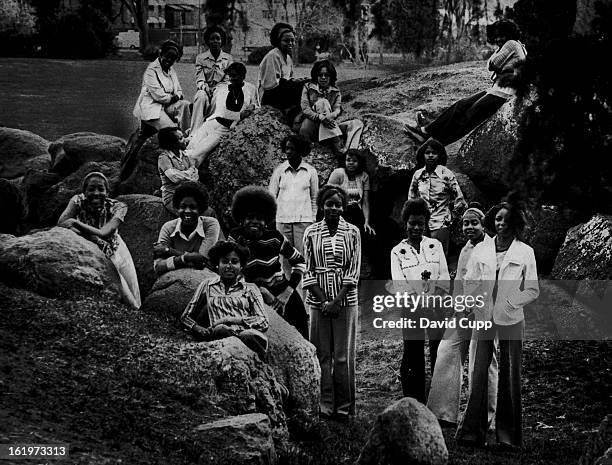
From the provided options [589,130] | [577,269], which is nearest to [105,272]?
[589,130]

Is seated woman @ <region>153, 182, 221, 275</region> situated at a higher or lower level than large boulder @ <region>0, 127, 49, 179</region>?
higher

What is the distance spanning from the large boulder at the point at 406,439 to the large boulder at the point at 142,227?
6073 millimetres

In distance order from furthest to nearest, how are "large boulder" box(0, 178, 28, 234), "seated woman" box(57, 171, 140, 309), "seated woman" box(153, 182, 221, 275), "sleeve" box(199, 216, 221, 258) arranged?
1. "large boulder" box(0, 178, 28, 234)
2. "sleeve" box(199, 216, 221, 258)
3. "seated woman" box(153, 182, 221, 275)
4. "seated woman" box(57, 171, 140, 309)

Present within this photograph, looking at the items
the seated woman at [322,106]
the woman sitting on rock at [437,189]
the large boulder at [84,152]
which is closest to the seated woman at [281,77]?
the seated woman at [322,106]

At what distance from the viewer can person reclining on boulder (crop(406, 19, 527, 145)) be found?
14.4m

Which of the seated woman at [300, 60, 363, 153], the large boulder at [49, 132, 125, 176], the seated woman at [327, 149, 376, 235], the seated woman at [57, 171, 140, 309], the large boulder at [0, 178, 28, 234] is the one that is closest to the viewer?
the seated woman at [57, 171, 140, 309]

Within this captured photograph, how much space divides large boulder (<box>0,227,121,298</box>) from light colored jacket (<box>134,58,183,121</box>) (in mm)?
6182

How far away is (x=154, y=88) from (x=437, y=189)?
4742mm

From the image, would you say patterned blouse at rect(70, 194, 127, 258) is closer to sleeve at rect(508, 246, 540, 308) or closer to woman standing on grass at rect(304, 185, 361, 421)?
woman standing on grass at rect(304, 185, 361, 421)

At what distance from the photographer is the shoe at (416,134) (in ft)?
49.1

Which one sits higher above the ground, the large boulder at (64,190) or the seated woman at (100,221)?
the seated woman at (100,221)

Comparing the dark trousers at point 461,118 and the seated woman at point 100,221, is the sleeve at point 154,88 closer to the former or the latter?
the dark trousers at point 461,118

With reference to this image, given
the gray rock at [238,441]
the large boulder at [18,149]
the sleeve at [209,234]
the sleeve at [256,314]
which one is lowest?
the gray rock at [238,441]

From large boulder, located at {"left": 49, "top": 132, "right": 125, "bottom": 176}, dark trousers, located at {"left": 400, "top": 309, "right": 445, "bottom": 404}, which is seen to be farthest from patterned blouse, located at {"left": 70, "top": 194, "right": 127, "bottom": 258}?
large boulder, located at {"left": 49, "top": 132, "right": 125, "bottom": 176}
